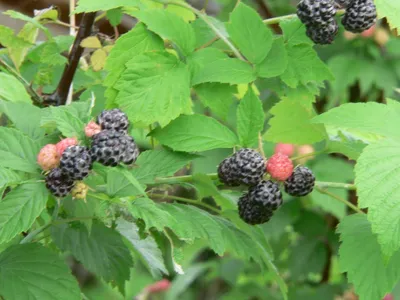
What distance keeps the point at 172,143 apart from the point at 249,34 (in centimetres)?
19

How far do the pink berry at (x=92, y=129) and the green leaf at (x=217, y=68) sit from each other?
0.67 feet

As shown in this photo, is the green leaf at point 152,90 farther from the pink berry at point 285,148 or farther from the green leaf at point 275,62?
the pink berry at point 285,148

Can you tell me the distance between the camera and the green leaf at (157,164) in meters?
1.03

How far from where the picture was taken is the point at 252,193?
107 cm

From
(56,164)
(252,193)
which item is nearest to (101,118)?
(56,164)

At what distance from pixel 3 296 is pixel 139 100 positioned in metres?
0.31

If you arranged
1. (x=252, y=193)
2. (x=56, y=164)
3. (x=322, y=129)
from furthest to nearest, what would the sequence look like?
(x=322, y=129)
(x=252, y=193)
(x=56, y=164)

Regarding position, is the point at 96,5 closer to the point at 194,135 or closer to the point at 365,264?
the point at 194,135

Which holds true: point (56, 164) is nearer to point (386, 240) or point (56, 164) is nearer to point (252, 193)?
point (252, 193)

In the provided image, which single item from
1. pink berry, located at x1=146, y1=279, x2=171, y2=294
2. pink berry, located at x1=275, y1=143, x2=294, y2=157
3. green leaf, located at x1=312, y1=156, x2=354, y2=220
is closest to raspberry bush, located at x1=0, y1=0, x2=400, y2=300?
pink berry, located at x1=275, y1=143, x2=294, y2=157

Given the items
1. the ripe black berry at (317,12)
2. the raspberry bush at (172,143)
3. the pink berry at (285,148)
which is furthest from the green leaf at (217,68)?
the pink berry at (285,148)

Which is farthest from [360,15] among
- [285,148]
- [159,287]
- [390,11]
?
[159,287]

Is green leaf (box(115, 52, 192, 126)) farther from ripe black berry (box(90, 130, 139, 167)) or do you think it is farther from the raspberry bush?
ripe black berry (box(90, 130, 139, 167))

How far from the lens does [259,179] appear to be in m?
1.07
